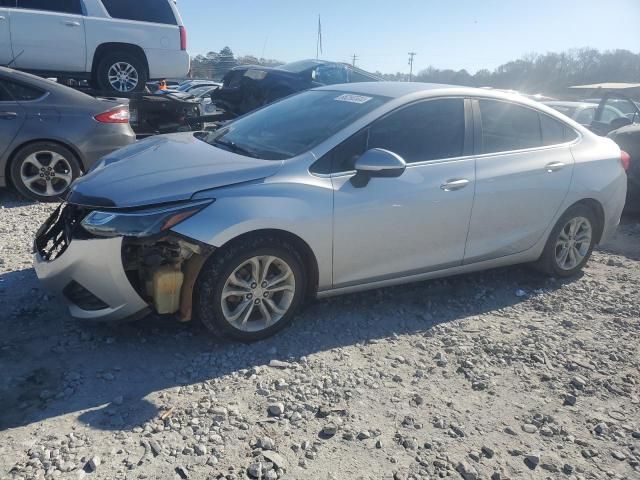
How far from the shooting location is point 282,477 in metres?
2.49

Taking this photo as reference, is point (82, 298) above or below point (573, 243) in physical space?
above

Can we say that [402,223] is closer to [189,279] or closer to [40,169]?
[189,279]

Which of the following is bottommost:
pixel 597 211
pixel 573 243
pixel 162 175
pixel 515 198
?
pixel 573 243

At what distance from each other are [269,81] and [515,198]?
19.7ft

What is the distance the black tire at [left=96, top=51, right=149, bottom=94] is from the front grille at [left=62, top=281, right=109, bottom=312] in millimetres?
5944

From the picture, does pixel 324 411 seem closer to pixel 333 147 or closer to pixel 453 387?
pixel 453 387

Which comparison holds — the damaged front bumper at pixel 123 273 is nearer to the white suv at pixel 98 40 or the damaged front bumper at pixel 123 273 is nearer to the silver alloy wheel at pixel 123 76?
the white suv at pixel 98 40

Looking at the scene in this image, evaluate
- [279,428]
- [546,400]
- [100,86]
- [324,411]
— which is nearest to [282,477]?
[279,428]

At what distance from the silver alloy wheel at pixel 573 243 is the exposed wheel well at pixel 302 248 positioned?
7.88ft

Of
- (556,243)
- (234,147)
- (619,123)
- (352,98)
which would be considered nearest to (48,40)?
(234,147)

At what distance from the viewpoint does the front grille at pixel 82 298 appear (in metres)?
3.32

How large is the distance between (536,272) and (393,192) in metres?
2.09

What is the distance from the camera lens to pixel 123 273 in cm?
320

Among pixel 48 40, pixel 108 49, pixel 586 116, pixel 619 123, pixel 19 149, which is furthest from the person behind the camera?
pixel 586 116
